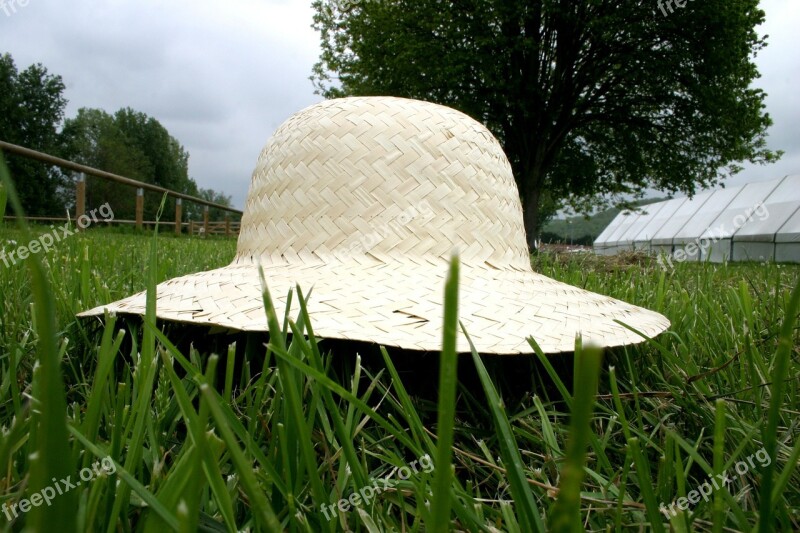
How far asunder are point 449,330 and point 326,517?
1.22 ft

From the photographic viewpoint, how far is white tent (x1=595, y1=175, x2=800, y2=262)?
37.7ft

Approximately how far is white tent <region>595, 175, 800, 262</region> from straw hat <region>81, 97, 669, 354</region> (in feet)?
28.2

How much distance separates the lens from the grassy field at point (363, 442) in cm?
28

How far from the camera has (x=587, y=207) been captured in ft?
51.8

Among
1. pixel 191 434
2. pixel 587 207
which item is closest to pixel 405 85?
pixel 587 207

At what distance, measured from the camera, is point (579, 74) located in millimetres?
11469

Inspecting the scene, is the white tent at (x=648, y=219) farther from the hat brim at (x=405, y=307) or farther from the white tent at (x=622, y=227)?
the hat brim at (x=405, y=307)

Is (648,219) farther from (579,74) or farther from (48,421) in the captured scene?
(48,421)

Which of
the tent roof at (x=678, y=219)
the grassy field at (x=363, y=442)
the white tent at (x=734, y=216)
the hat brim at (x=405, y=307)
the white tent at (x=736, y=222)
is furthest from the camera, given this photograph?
the tent roof at (x=678, y=219)

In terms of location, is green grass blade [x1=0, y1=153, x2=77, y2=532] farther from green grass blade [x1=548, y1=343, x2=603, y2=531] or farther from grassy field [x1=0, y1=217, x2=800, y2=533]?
green grass blade [x1=548, y1=343, x2=603, y2=531]

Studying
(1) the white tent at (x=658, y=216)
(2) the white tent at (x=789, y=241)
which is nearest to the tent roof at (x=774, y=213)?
(2) the white tent at (x=789, y=241)

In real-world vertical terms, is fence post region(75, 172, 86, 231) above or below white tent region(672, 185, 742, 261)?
below

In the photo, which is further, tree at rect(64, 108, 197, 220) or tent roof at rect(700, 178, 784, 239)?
tree at rect(64, 108, 197, 220)

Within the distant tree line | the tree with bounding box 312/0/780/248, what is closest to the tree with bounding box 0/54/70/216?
the distant tree line
